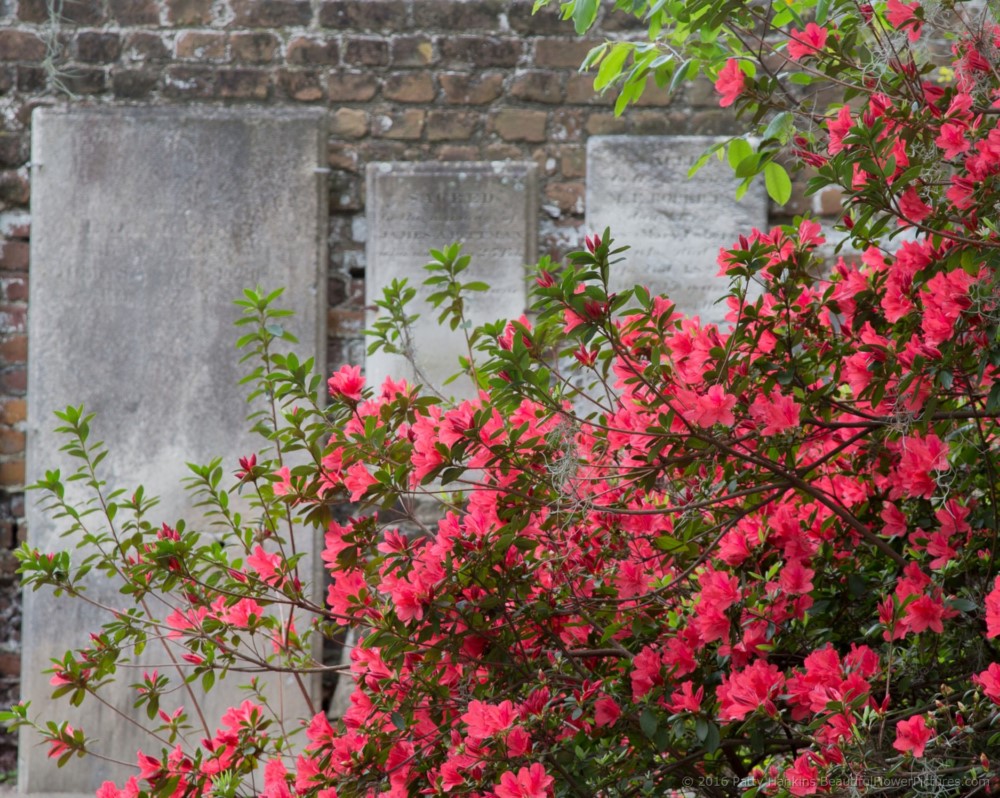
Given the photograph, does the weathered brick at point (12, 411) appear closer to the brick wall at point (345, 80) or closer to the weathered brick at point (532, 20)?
the brick wall at point (345, 80)

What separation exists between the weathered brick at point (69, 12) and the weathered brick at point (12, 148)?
0.38 m

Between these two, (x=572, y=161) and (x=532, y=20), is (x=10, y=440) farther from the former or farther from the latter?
(x=532, y=20)

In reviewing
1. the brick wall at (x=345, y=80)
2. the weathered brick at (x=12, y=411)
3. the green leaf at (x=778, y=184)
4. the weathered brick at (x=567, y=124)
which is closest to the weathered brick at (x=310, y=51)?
the brick wall at (x=345, y=80)

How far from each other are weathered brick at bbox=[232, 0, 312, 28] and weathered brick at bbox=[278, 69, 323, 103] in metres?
0.16

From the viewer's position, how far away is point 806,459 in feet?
5.87

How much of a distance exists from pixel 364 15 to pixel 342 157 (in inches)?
18.3

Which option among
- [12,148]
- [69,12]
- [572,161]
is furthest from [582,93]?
[12,148]

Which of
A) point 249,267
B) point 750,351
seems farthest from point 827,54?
point 249,267

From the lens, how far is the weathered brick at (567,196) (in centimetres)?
389

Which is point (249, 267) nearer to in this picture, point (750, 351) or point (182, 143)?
point (182, 143)

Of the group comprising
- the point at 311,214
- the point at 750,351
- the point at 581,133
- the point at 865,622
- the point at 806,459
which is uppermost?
the point at 581,133

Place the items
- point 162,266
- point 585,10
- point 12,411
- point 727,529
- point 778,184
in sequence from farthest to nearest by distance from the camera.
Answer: point 12,411 < point 162,266 < point 778,184 < point 585,10 < point 727,529

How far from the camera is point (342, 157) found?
12.8 ft

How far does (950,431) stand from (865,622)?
287 mm
